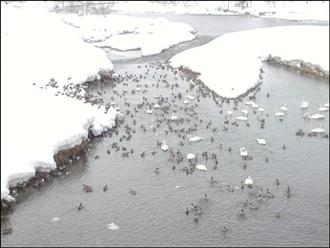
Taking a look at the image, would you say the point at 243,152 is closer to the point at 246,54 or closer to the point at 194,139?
the point at 194,139

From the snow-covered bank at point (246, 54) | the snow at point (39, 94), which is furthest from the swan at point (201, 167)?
the snow-covered bank at point (246, 54)

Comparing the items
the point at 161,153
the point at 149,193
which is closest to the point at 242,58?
the point at 161,153

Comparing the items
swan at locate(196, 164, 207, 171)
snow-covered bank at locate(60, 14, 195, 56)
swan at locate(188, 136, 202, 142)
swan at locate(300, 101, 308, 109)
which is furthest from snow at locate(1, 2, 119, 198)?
swan at locate(300, 101, 308, 109)

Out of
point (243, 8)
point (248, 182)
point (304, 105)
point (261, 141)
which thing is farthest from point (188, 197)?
point (243, 8)

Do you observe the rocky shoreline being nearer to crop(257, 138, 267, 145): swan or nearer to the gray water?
the gray water

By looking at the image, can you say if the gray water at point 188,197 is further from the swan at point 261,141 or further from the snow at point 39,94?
the snow at point 39,94

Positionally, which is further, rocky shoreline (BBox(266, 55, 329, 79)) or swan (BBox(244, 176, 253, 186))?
rocky shoreline (BBox(266, 55, 329, 79))
